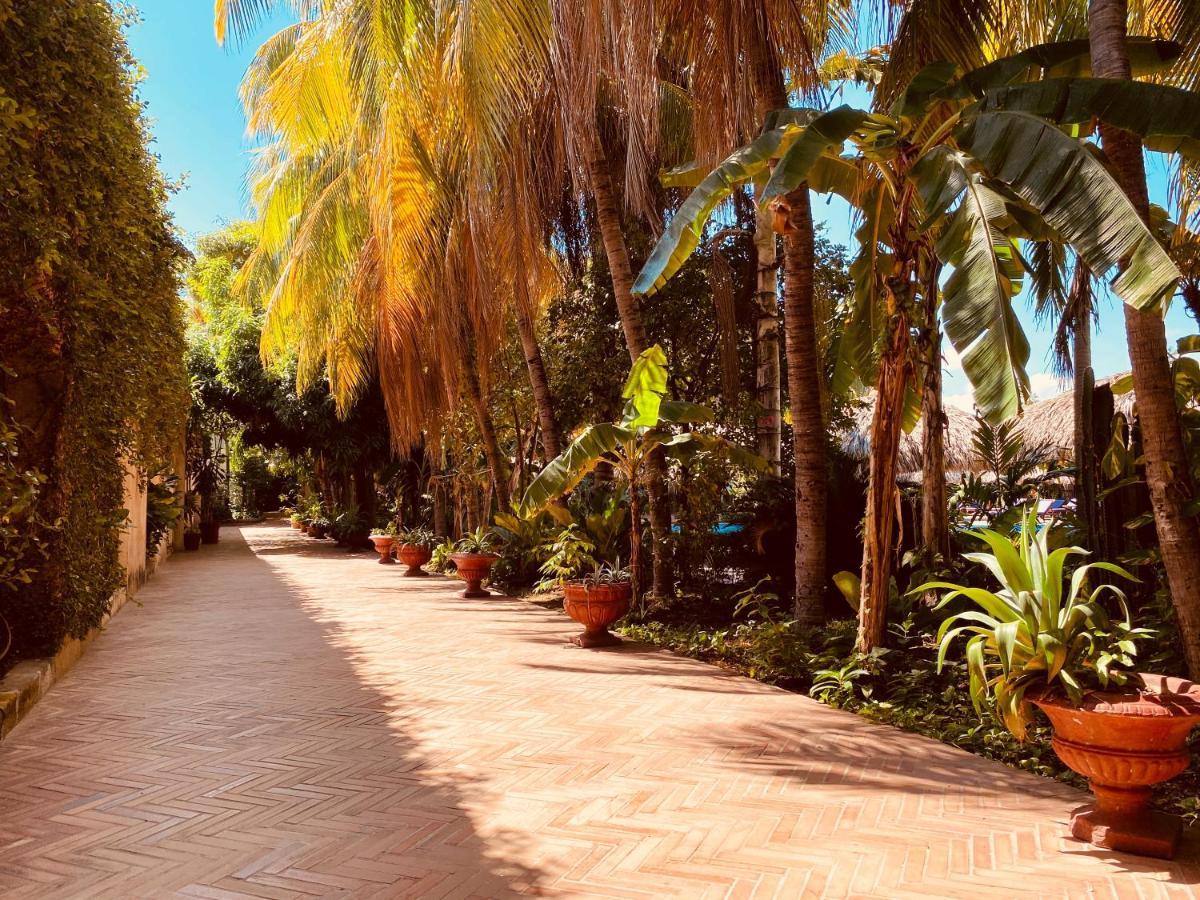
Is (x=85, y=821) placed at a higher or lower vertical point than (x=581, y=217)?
lower

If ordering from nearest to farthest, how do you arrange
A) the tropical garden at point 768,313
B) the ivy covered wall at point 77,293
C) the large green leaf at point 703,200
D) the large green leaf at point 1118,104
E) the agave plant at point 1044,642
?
1. the agave plant at point 1044,642
2. the large green leaf at point 1118,104
3. the tropical garden at point 768,313
4. the ivy covered wall at point 77,293
5. the large green leaf at point 703,200

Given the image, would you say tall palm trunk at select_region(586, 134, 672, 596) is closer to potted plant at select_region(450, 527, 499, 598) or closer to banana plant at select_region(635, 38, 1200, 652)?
banana plant at select_region(635, 38, 1200, 652)

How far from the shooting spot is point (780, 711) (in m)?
6.38

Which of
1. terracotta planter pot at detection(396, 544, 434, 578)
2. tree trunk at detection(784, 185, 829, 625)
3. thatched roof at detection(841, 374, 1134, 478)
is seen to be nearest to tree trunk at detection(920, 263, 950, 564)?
tree trunk at detection(784, 185, 829, 625)

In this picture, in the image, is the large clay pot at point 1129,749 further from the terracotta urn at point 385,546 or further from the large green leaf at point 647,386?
the terracotta urn at point 385,546

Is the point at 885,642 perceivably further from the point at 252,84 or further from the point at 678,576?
the point at 252,84

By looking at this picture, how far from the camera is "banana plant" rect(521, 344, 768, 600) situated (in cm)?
895

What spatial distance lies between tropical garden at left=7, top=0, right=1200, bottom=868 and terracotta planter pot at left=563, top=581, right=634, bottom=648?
4cm

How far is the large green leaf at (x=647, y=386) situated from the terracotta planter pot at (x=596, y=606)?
1.70 m

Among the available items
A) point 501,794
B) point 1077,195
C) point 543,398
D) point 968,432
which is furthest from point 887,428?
point 968,432

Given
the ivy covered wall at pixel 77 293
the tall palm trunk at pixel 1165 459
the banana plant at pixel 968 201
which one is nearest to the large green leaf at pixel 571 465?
the banana plant at pixel 968 201

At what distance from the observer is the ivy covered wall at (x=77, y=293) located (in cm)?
563

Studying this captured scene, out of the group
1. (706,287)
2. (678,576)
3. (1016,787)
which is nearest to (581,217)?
(706,287)

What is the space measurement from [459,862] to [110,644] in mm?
7138
